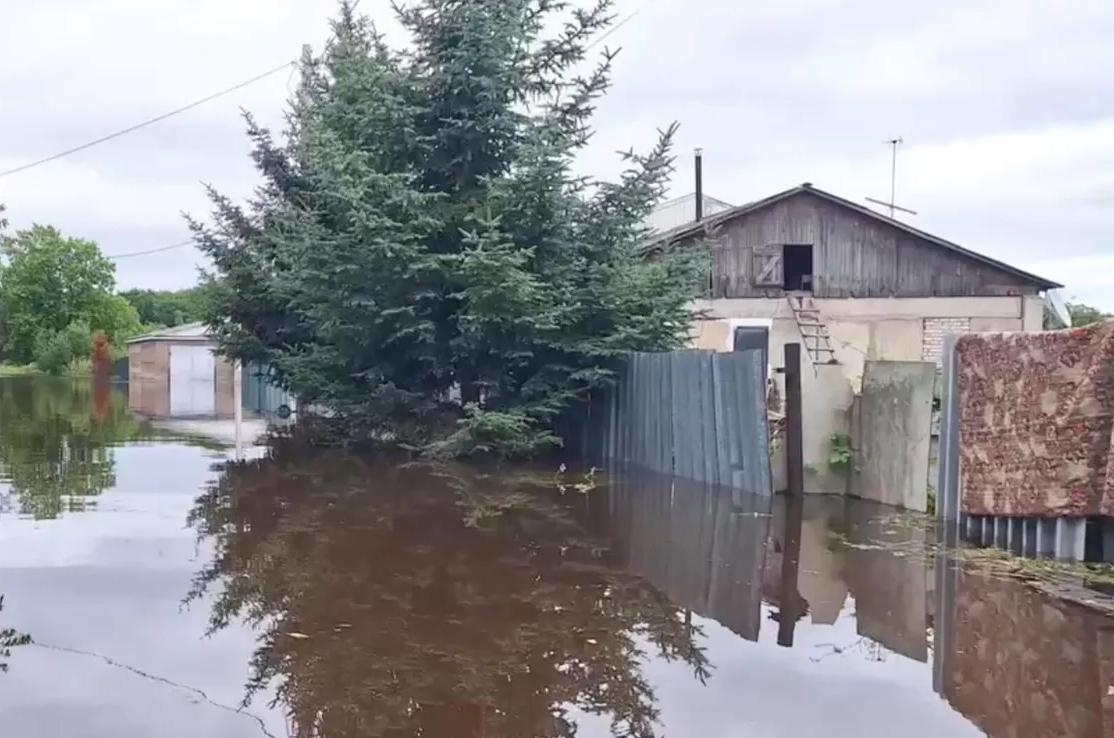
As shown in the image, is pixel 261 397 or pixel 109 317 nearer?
pixel 261 397

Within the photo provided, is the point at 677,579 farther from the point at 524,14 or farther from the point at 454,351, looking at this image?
the point at 524,14

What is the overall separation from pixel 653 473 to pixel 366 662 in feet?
24.9

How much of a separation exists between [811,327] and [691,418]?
9.72 meters

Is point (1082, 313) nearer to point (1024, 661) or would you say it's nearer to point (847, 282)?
point (847, 282)

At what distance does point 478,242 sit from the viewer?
41.5ft

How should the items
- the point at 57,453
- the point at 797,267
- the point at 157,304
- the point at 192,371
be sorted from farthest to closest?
1. the point at 157,304
2. the point at 192,371
3. the point at 797,267
4. the point at 57,453

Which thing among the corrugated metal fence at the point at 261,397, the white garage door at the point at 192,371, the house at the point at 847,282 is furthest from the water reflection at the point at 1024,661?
the white garage door at the point at 192,371

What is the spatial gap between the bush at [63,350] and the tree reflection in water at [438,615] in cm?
6959

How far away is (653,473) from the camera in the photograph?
500 inches

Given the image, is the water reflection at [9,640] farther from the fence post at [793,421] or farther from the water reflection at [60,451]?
the fence post at [793,421]

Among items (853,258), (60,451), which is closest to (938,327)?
(853,258)

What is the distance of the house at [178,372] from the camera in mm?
36094

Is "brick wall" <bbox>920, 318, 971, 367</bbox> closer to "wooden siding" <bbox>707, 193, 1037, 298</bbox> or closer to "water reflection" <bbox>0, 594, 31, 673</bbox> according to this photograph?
"wooden siding" <bbox>707, 193, 1037, 298</bbox>

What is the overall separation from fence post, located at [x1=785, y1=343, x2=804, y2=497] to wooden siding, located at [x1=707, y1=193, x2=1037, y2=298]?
420 inches
